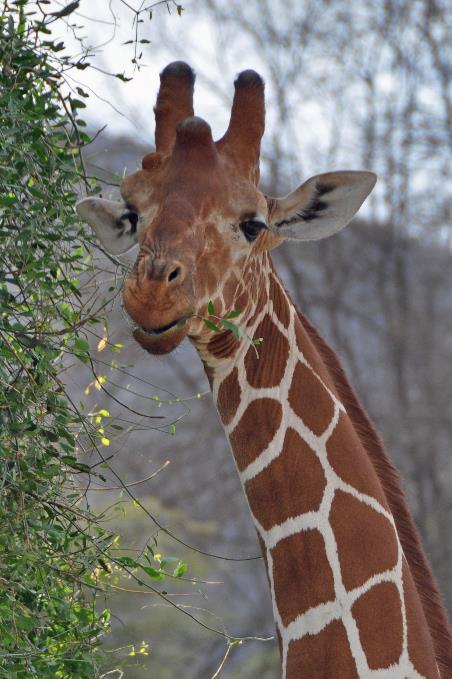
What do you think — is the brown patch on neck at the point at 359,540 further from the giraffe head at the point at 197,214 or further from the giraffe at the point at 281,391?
the giraffe head at the point at 197,214

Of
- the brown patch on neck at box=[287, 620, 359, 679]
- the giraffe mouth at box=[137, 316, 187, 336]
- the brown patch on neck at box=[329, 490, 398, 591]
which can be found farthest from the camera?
the brown patch on neck at box=[329, 490, 398, 591]

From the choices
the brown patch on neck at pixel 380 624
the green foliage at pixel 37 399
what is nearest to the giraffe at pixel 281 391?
the brown patch on neck at pixel 380 624

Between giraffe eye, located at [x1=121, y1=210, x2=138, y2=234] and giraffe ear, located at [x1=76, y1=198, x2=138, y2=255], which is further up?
giraffe ear, located at [x1=76, y1=198, x2=138, y2=255]

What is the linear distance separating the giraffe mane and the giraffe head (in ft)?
1.31

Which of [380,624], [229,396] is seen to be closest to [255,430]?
[229,396]

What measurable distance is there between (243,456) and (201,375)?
16.6 m

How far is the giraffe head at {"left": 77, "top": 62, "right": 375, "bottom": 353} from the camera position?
3.74 meters

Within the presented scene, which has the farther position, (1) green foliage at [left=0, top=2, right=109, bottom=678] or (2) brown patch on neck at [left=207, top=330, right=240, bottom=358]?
(2) brown patch on neck at [left=207, top=330, right=240, bottom=358]

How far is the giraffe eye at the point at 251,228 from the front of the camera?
407cm

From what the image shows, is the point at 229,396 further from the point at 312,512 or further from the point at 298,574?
the point at 298,574

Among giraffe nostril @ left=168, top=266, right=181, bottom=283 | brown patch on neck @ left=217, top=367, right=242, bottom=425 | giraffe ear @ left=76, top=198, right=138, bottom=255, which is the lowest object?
brown patch on neck @ left=217, top=367, right=242, bottom=425

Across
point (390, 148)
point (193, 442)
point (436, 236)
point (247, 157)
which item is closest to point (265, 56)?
point (390, 148)

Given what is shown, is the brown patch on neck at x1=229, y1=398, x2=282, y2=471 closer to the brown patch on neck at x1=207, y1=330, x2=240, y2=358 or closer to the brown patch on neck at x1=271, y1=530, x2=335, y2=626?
the brown patch on neck at x1=207, y1=330, x2=240, y2=358

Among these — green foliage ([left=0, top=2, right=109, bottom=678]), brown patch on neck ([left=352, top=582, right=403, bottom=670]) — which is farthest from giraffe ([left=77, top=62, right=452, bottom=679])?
green foliage ([left=0, top=2, right=109, bottom=678])
